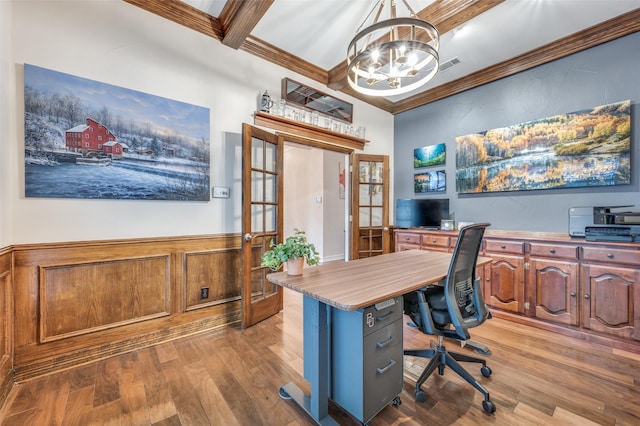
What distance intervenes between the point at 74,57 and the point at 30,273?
1.64 meters

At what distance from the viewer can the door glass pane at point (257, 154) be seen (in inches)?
115

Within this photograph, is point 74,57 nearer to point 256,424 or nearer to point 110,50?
point 110,50

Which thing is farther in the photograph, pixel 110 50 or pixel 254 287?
pixel 254 287

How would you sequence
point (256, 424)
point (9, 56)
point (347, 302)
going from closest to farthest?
point (347, 302), point (256, 424), point (9, 56)

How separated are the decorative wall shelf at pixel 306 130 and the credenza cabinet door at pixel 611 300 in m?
2.99

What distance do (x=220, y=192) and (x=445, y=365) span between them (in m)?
2.48

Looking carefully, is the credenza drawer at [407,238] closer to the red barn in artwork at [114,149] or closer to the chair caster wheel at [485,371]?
the chair caster wheel at [485,371]

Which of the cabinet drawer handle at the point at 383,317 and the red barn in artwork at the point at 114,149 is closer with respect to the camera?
the cabinet drawer handle at the point at 383,317

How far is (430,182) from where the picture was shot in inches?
164

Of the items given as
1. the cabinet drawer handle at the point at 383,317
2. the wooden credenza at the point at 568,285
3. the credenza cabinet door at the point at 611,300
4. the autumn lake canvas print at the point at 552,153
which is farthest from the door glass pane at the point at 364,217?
the cabinet drawer handle at the point at 383,317

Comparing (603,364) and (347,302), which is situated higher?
(347,302)

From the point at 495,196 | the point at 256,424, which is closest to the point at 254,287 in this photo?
the point at 256,424

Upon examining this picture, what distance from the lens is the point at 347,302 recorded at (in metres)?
1.17

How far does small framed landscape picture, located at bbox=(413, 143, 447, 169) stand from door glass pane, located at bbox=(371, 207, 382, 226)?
0.92 m
